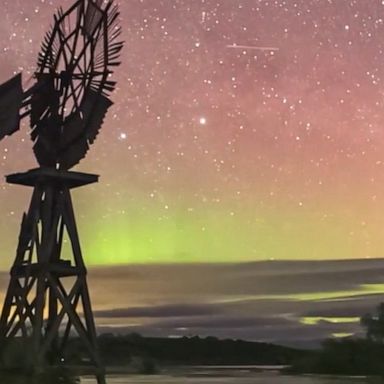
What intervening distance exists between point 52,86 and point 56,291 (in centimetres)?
625

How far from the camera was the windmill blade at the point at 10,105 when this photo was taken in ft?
82.1

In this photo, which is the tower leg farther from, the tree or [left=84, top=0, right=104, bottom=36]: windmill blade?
the tree

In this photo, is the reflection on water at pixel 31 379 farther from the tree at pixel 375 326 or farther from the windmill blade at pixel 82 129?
the tree at pixel 375 326

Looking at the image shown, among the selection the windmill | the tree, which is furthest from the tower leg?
the tree

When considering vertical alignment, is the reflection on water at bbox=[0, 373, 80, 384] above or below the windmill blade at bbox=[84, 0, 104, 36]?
below

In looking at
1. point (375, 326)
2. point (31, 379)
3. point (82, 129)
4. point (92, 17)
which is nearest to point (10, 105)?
point (82, 129)

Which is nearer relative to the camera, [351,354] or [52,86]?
[52,86]

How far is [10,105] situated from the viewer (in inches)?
995

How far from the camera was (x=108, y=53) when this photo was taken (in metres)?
27.1

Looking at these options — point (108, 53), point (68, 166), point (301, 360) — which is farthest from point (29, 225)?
point (301, 360)

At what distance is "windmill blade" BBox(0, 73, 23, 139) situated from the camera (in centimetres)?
2501

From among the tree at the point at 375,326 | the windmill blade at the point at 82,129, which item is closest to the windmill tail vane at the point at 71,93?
the windmill blade at the point at 82,129

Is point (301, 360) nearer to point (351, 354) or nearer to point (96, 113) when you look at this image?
point (351, 354)

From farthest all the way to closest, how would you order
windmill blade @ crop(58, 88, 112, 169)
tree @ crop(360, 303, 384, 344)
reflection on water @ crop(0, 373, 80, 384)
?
1. tree @ crop(360, 303, 384, 344)
2. windmill blade @ crop(58, 88, 112, 169)
3. reflection on water @ crop(0, 373, 80, 384)
